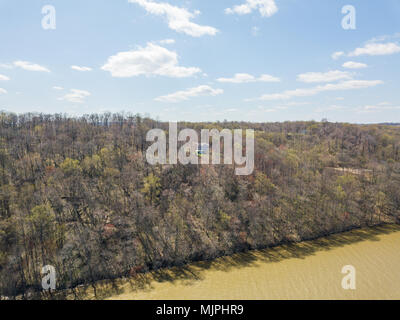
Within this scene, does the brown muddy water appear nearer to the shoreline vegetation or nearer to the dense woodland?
the shoreline vegetation

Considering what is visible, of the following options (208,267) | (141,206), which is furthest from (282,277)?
(141,206)

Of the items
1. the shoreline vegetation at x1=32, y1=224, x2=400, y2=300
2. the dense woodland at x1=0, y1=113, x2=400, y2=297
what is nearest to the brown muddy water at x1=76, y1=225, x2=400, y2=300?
the shoreline vegetation at x1=32, y1=224, x2=400, y2=300

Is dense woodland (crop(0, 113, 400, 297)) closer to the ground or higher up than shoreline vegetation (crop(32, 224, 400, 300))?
higher up

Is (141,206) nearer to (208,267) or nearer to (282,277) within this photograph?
(208,267)

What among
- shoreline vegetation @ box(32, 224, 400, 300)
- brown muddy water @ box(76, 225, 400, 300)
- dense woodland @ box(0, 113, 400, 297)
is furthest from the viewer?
dense woodland @ box(0, 113, 400, 297)

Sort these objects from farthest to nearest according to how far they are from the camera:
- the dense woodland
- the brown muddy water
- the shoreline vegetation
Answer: the dense woodland, the shoreline vegetation, the brown muddy water

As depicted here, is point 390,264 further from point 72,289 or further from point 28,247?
point 28,247

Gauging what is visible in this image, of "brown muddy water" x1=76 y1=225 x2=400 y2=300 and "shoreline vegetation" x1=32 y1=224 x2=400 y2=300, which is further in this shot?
"shoreline vegetation" x1=32 y1=224 x2=400 y2=300
